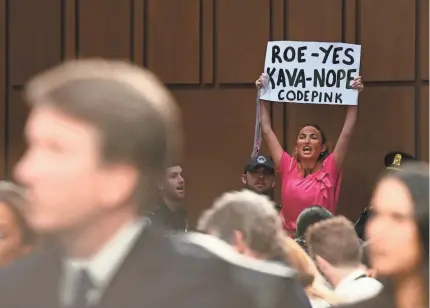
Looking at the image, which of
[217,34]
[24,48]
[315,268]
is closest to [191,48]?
[217,34]

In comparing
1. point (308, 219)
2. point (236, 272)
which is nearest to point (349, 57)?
point (308, 219)

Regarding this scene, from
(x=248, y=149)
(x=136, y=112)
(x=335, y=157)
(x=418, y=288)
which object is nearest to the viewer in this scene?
(x=136, y=112)

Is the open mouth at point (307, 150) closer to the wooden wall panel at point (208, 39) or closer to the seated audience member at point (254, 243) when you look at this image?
the wooden wall panel at point (208, 39)

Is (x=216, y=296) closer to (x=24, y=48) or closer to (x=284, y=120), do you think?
(x=284, y=120)

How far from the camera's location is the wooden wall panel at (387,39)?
17.6 feet

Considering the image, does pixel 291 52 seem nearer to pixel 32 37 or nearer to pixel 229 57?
pixel 229 57

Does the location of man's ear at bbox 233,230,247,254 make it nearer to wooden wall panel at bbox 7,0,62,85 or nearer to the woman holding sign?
the woman holding sign

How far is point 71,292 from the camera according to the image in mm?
1093

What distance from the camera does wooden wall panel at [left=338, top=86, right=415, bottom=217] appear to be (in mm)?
5434

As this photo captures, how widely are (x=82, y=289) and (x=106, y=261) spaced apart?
5 cm

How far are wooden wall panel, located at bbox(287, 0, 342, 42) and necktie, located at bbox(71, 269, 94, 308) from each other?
15.0 feet

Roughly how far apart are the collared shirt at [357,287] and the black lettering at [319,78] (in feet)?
9.84

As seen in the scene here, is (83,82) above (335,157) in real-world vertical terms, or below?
above

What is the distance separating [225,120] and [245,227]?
4.36 metres
